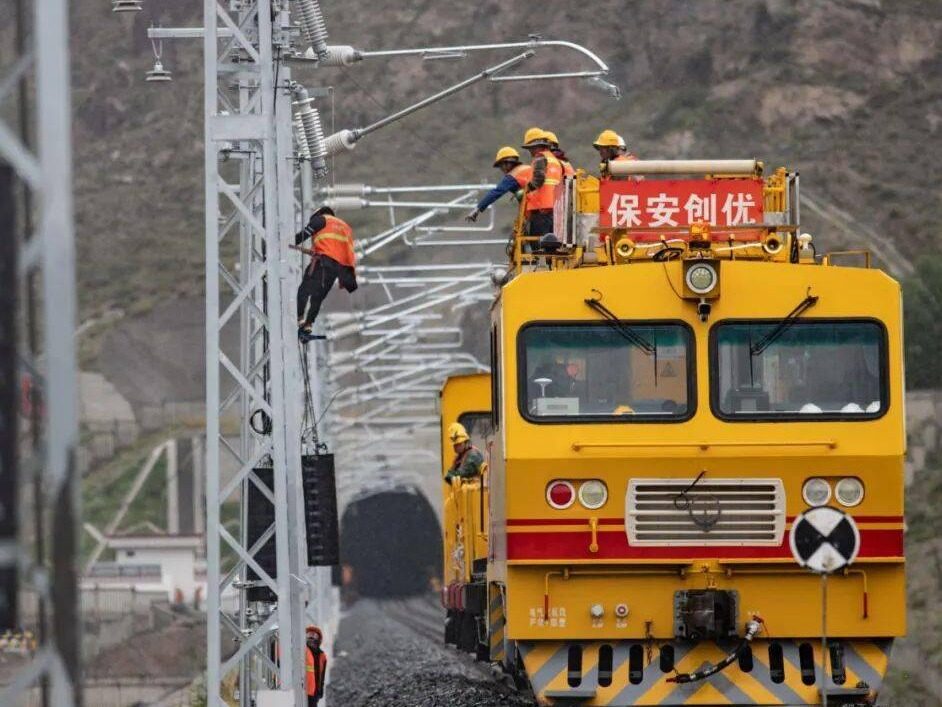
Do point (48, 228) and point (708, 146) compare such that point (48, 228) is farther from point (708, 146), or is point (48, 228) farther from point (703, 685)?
point (708, 146)

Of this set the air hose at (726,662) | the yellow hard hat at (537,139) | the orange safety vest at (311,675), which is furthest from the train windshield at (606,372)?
the orange safety vest at (311,675)

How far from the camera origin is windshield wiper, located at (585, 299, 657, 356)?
537 inches

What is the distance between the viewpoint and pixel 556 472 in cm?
1349

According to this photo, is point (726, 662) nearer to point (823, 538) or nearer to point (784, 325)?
point (823, 538)

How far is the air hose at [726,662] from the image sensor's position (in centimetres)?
1335

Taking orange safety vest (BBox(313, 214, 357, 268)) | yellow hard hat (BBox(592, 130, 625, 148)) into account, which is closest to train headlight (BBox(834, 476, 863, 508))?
yellow hard hat (BBox(592, 130, 625, 148))

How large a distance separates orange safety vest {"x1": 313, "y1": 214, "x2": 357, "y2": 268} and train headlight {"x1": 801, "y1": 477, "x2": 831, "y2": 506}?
6056mm

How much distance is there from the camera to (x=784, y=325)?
13672mm

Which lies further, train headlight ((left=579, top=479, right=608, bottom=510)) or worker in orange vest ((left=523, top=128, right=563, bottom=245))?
worker in orange vest ((left=523, top=128, right=563, bottom=245))

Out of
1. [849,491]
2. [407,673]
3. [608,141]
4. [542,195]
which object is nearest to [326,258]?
[542,195]

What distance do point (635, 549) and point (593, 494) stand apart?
1.49 ft

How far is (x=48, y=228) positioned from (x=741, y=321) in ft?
26.7

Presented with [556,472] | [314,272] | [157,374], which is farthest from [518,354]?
[157,374]

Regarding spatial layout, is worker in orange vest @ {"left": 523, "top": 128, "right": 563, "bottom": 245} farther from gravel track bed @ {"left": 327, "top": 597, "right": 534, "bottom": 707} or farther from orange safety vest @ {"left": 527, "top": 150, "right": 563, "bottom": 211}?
gravel track bed @ {"left": 327, "top": 597, "right": 534, "bottom": 707}
